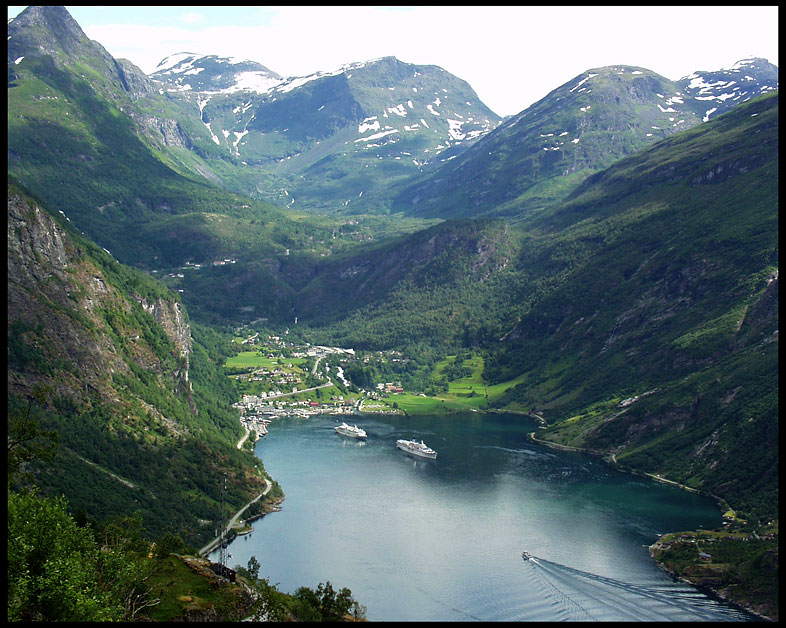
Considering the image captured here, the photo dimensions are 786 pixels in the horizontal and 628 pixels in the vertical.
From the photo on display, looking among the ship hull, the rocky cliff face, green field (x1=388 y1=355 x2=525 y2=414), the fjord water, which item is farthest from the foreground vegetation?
green field (x1=388 y1=355 x2=525 y2=414)

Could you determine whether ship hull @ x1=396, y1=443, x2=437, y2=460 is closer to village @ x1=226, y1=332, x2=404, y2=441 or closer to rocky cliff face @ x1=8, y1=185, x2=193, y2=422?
village @ x1=226, y1=332, x2=404, y2=441

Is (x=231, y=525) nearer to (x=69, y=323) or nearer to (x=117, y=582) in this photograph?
(x=69, y=323)

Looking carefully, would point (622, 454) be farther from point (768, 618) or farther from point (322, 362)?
point (322, 362)

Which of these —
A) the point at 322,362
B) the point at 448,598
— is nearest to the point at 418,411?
the point at 322,362

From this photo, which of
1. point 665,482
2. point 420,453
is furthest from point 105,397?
point 665,482

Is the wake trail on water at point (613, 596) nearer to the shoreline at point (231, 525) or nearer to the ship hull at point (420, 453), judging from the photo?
the shoreline at point (231, 525)
